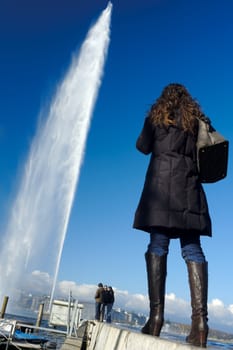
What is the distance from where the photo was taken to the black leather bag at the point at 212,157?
3225 mm

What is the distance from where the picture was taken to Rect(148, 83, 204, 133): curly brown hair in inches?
134

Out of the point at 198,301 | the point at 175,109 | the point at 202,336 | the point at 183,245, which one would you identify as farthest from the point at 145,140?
the point at 202,336

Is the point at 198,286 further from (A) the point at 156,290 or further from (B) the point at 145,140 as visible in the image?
(B) the point at 145,140

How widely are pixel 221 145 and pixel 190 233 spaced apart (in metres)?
0.84

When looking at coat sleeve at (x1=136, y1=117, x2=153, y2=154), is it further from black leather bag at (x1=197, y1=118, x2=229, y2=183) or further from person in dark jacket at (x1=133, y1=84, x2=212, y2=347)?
black leather bag at (x1=197, y1=118, x2=229, y2=183)

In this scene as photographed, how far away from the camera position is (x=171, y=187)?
10.1 feet

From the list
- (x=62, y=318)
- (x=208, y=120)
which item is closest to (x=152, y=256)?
(x=208, y=120)

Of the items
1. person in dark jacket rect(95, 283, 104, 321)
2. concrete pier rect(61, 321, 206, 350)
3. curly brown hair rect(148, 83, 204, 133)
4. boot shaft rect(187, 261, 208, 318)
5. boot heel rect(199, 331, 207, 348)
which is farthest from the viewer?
person in dark jacket rect(95, 283, 104, 321)

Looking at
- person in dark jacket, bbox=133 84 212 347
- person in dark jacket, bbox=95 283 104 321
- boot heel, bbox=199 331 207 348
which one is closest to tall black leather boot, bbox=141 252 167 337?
person in dark jacket, bbox=133 84 212 347

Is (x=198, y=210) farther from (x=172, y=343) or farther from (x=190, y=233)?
(x=172, y=343)

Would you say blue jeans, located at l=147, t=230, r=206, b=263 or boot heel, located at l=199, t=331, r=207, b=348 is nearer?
boot heel, located at l=199, t=331, r=207, b=348

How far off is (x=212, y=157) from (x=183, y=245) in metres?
0.83

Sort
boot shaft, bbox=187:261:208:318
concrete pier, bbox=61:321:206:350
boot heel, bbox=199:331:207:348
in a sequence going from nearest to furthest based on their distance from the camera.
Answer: concrete pier, bbox=61:321:206:350, boot heel, bbox=199:331:207:348, boot shaft, bbox=187:261:208:318

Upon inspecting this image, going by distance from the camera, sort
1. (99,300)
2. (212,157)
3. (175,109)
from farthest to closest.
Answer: (99,300), (175,109), (212,157)
